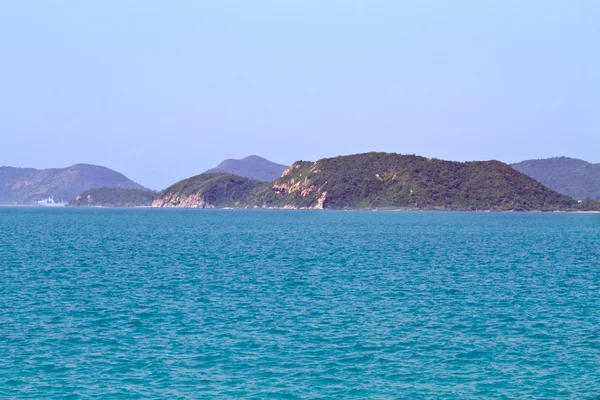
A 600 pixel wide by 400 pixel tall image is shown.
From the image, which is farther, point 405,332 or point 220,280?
point 220,280

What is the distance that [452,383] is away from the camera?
1180 inches

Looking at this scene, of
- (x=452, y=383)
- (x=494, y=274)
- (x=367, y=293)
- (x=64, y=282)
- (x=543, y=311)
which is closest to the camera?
(x=452, y=383)

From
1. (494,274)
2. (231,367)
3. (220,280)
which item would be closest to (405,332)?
(231,367)

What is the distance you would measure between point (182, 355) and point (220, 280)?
2766cm

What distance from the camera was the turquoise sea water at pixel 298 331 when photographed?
97.4ft

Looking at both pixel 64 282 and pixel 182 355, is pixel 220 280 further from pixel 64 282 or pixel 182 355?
pixel 182 355

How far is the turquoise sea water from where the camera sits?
97.4 ft

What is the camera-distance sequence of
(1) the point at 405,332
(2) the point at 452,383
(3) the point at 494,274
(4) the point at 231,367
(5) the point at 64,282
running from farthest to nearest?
(3) the point at 494,274 → (5) the point at 64,282 → (1) the point at 405,332 → (4) the point at 231,367 → (2) the point at 452,383

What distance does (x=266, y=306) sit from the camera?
4719 centimetres

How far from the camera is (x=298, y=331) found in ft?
128

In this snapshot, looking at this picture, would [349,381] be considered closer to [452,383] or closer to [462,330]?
[452,383]

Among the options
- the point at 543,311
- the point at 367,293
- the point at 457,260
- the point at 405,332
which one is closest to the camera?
the point at 405,332

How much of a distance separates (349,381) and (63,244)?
86.8 m

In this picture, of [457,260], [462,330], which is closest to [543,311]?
[462,330]
